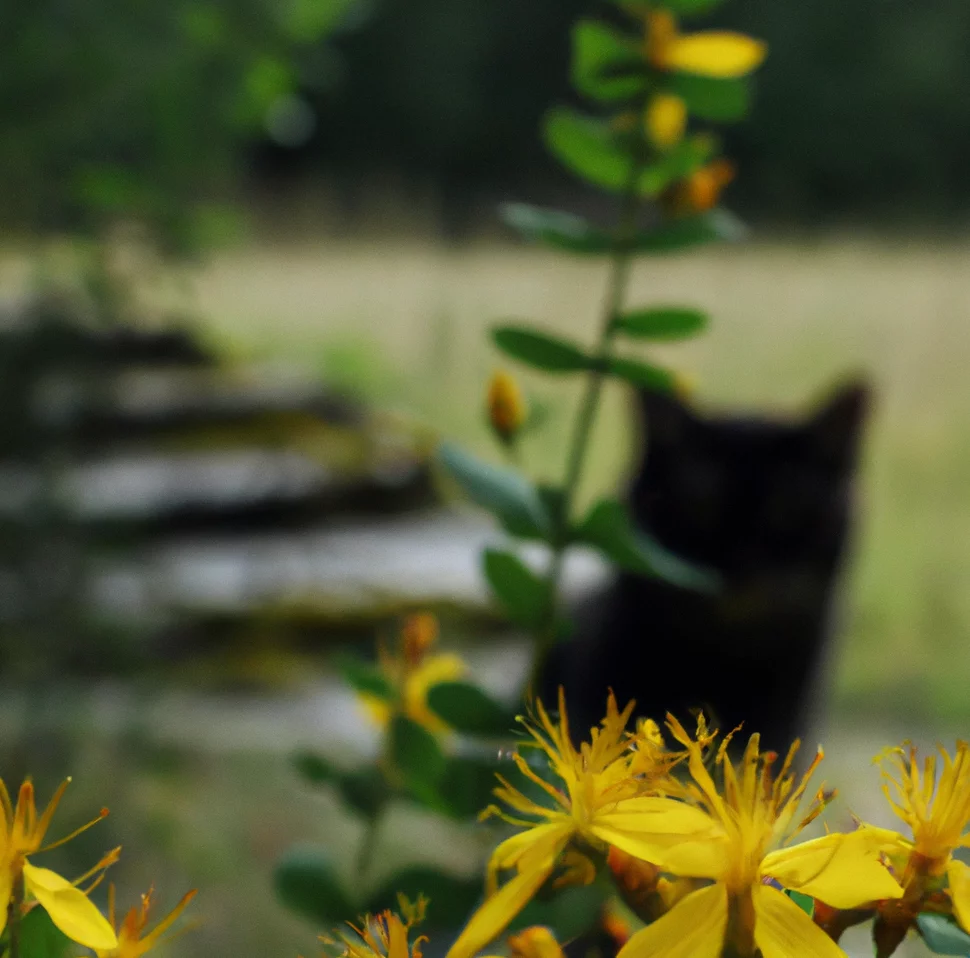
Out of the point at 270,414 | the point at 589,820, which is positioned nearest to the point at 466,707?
the point at 589,820

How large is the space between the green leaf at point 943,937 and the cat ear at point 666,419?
37.6 inches

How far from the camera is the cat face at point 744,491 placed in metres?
1.13

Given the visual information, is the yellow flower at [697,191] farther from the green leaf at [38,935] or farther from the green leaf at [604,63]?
the green leaf at [38,935]

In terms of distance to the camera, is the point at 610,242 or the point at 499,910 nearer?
the point at 499,910

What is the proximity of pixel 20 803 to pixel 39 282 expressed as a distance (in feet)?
4.44

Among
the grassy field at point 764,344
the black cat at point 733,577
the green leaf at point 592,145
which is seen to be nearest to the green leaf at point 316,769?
the green leaf at point 592,145

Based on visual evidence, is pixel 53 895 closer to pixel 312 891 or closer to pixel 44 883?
pixel 44 883

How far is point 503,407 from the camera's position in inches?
13.5

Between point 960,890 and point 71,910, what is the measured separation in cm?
14

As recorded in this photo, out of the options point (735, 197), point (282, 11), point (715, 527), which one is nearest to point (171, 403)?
point (282, 11)

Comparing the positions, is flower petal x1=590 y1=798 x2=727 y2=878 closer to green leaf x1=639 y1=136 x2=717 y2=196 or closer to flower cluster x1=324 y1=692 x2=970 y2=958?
flower cluster x1=324 y1=692 x2=970 y2=958

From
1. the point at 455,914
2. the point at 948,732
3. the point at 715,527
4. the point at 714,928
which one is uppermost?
the point at 714,928

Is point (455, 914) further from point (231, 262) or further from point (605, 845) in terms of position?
point (231, 262)

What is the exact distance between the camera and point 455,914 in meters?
0.29
